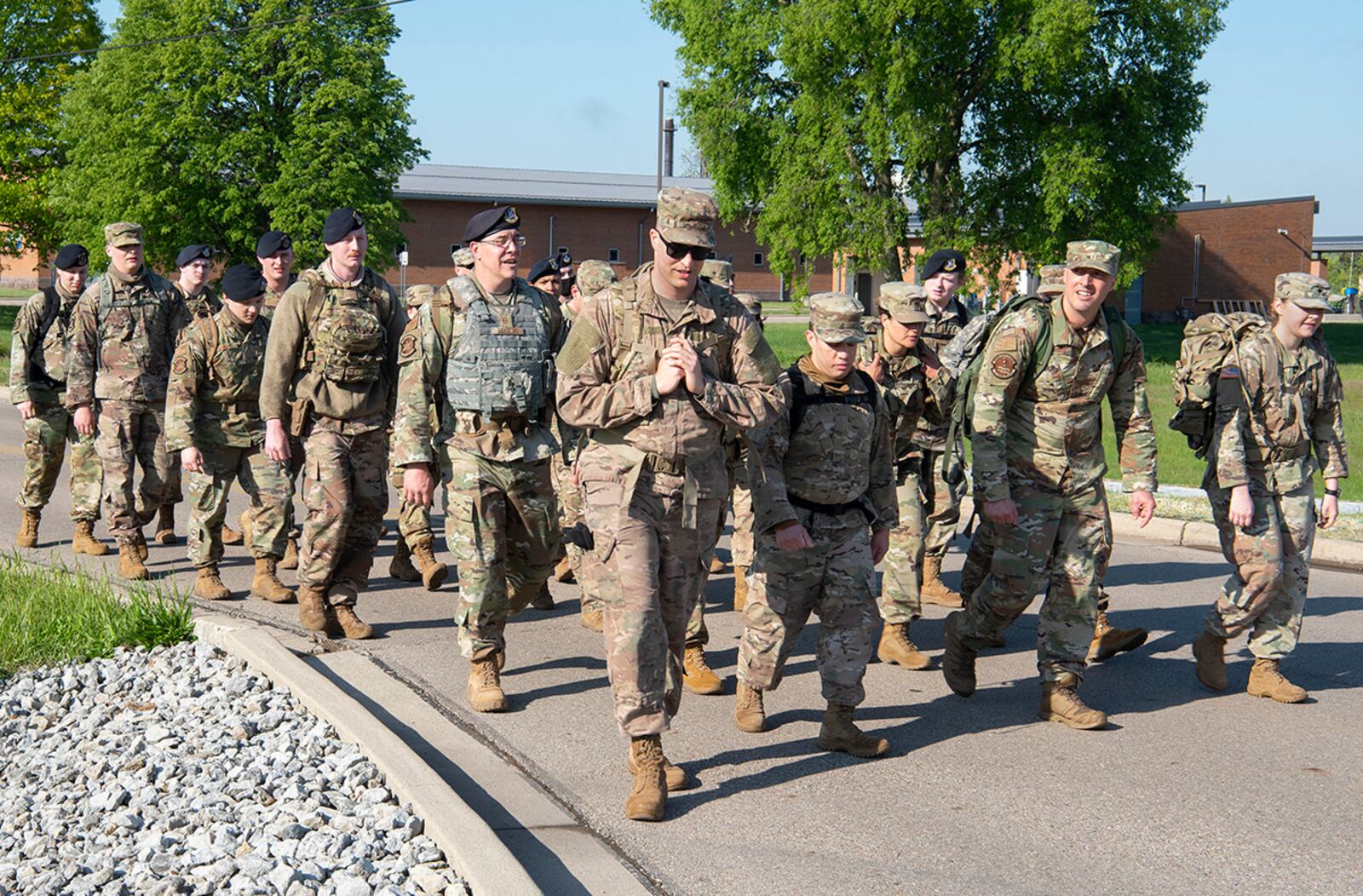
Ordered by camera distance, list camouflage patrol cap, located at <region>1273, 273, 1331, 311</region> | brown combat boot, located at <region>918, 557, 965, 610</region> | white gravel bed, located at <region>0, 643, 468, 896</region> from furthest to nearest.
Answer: brown combat boot, located at <region>918, 557, 965, 610</region> → camouflage patrol cap, located at <region>1273, 273, 1331, 311</region> → white gravel bed, located at <region>0, 643, 468, 896</region>

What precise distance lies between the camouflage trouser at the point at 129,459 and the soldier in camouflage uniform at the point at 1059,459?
224 inches

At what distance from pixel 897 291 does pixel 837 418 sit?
59.9 inches

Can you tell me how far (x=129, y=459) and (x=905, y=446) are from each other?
5264 mm

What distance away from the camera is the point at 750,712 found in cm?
632

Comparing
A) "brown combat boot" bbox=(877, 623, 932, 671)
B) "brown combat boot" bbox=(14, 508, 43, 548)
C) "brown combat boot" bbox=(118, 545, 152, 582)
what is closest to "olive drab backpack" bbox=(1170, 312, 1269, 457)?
"brown combat boot" bbox=(877, 623, 932, 671)

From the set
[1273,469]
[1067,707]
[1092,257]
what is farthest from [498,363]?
[1273,469]

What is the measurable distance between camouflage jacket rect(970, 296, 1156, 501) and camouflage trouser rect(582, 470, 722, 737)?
5.60 ft

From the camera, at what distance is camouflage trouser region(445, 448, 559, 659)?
654 cm

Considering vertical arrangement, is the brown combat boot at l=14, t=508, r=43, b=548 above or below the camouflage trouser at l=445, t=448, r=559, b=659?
below

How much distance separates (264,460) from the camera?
347 inches

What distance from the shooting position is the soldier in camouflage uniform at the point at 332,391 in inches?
301

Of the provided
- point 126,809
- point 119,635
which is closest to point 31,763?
point 126,809

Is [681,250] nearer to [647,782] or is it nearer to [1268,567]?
[647,782]

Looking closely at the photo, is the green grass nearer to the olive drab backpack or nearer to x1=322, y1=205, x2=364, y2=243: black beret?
x1=322, y1=205, x2=364, y2=243: black beret
